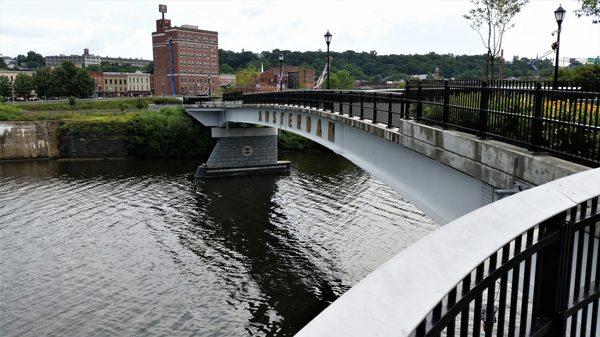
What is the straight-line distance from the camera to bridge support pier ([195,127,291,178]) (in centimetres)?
4175

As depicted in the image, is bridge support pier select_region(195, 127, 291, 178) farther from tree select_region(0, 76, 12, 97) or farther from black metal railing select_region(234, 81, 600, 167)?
tree select_region(0, 76, 12, 97)

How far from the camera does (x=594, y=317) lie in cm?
316

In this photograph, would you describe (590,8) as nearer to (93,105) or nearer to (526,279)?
(526,279)

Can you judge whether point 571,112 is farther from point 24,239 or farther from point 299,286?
point 24,239

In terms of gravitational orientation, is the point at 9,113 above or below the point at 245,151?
above

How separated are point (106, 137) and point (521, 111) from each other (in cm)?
4947

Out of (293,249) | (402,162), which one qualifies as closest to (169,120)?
(293,249)

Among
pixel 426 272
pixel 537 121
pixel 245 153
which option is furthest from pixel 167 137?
pixel 426 272

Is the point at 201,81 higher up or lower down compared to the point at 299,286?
higher up

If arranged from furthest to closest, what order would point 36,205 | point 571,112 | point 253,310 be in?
1. point 36,205
2. point 253,310
3. point 571,112

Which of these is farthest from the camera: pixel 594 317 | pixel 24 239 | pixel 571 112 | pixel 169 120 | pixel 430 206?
pixel 169 120

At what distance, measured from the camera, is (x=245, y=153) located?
42938 mm

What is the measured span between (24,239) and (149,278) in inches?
314

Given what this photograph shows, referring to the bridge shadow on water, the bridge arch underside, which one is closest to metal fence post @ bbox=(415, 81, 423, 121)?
the bridge arch underside
